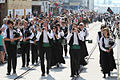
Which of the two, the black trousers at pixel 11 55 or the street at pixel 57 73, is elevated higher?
the black trousers at pixel 11 55

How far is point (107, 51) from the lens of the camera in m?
14.7

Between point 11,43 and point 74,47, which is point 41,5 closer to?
point 11,43

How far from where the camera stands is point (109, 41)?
579 inches

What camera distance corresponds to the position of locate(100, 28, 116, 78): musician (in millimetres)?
14674

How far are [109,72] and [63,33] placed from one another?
3539mm

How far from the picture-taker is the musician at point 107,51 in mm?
14674

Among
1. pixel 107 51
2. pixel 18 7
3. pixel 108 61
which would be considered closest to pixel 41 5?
pixel 18 7

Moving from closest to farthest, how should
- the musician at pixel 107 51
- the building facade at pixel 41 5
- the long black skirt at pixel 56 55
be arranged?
the musician at pixel 107 51
the long black skirt at pixel 56 55
the building facade at pixel 41 5

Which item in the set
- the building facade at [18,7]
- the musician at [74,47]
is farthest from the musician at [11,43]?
the building facade at [18,7]

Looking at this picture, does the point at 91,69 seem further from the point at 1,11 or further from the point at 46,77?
the point at 1,11

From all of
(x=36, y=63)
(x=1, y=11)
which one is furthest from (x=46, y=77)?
(x=1, y=11)

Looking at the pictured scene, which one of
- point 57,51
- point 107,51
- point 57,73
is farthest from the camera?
point 57,51

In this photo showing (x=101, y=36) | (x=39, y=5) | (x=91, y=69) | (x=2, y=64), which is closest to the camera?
(x=101, y=36)

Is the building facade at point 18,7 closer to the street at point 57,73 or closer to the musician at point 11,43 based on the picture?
the street at point 57,73
